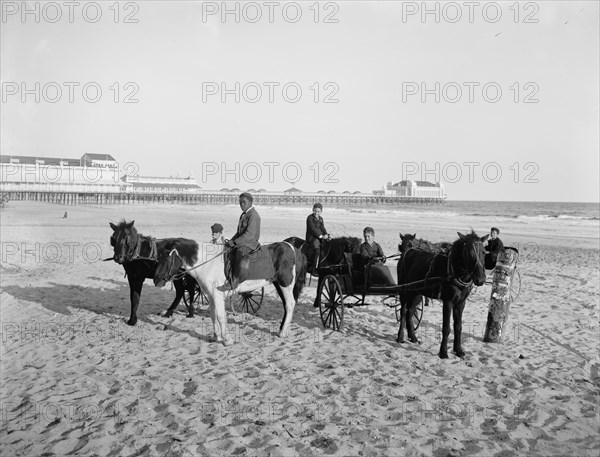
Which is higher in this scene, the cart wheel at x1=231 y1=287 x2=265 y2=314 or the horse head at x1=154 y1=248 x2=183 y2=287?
the horse head at x1=154 y1=248 x2=183 y2=287

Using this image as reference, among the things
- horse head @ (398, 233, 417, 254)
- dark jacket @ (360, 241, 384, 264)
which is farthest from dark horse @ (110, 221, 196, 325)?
horse head @ (398, 233, 417, 254)

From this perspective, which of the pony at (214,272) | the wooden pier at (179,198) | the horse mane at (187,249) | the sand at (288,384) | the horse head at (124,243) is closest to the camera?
the sand at (288,384)

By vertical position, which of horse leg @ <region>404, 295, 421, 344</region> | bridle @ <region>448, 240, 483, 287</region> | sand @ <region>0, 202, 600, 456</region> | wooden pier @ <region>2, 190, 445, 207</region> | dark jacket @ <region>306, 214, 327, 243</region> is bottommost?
sand @ <region>0, 202, 600, 456</region>

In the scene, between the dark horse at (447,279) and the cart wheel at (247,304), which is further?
the cart wheel at (247,304)

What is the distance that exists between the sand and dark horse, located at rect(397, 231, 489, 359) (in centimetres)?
45

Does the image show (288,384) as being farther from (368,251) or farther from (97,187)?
(97,187)

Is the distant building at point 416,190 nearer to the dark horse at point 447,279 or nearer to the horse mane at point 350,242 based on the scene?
the horse mane at point 350,242

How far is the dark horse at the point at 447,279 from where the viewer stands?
7261 millimetres

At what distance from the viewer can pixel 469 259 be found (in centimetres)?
725

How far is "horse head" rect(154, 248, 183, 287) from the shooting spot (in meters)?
8.34

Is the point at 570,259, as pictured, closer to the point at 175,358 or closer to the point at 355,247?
the point at 355,247

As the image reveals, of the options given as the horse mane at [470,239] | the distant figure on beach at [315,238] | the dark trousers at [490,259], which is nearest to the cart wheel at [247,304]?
the distant figure on beach at [315,238]

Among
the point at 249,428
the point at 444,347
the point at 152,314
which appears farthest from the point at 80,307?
the point at 444,347

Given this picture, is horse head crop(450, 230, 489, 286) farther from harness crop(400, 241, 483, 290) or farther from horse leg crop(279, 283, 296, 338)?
horse leg crop(279, 283, 296, 338)
